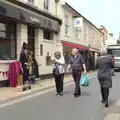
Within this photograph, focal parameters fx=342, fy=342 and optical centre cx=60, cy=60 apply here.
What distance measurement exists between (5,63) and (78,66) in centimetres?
441

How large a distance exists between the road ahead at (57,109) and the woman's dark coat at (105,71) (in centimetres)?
72

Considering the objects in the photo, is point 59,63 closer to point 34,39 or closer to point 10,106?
point 10,106

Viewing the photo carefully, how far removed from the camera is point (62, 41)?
23.5 metres

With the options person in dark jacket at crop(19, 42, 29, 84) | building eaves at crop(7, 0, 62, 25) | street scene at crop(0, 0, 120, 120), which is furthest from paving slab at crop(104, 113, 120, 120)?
building eaves at crop(7, 0, 62, 25)

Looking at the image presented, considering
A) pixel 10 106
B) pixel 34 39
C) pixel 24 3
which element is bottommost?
pixel 10 106

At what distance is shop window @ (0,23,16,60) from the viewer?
A: 15750 millimetres

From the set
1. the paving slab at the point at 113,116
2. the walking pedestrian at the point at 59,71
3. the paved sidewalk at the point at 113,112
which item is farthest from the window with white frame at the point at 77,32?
the paving slab at the point at 113,116

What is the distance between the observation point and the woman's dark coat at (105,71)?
10.0 metres

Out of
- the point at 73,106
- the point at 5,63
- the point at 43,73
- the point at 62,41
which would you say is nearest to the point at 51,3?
the point at 62,41

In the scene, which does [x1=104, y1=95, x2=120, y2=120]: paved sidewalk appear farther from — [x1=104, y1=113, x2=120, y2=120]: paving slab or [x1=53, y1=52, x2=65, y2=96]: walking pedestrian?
[x1=53, y1=52, x2=65, y2=96]: walking pedestrian

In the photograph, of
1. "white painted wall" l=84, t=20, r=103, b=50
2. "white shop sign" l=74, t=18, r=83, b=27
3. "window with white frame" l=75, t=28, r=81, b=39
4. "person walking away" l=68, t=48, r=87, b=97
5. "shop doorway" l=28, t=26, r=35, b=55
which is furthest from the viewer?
"white painted wall" l=84, t=20, r=103, b=50

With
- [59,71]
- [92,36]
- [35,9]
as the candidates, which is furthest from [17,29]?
[92,36]

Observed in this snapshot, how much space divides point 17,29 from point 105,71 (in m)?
8.09

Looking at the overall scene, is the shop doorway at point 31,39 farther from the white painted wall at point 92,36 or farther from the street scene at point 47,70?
the white painted wall at point 92,36
